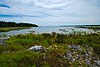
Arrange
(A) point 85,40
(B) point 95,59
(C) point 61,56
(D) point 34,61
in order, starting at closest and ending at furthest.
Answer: (D) point 34,61 → (C) point 61,56 → (B) point 95,59 → (A) point 85,40

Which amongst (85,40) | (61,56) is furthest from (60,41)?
(61,56)

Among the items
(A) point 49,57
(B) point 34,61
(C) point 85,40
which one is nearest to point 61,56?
(A) point 49,57

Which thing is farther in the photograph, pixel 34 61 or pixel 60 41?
pixel 60 41

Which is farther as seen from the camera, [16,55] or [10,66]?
[16,55]

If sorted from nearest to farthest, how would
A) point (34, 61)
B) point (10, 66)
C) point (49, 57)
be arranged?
point (10, 66)
point (34, 61)
point (49, 57)

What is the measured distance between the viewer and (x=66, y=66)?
884 centimetres

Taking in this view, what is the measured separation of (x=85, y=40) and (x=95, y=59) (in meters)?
3.47

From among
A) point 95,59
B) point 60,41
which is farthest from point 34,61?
point 60,41

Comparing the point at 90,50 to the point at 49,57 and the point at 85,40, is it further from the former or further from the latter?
the point at 49,57

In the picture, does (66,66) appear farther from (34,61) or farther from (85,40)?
(85,40)

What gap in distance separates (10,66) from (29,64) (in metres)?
0.88

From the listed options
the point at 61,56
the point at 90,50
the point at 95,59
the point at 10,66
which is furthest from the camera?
the point at 90,50

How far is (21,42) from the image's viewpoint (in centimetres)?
1338

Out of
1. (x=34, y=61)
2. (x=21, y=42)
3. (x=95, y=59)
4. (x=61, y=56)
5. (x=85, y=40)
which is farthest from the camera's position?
(x=85, y=40)
